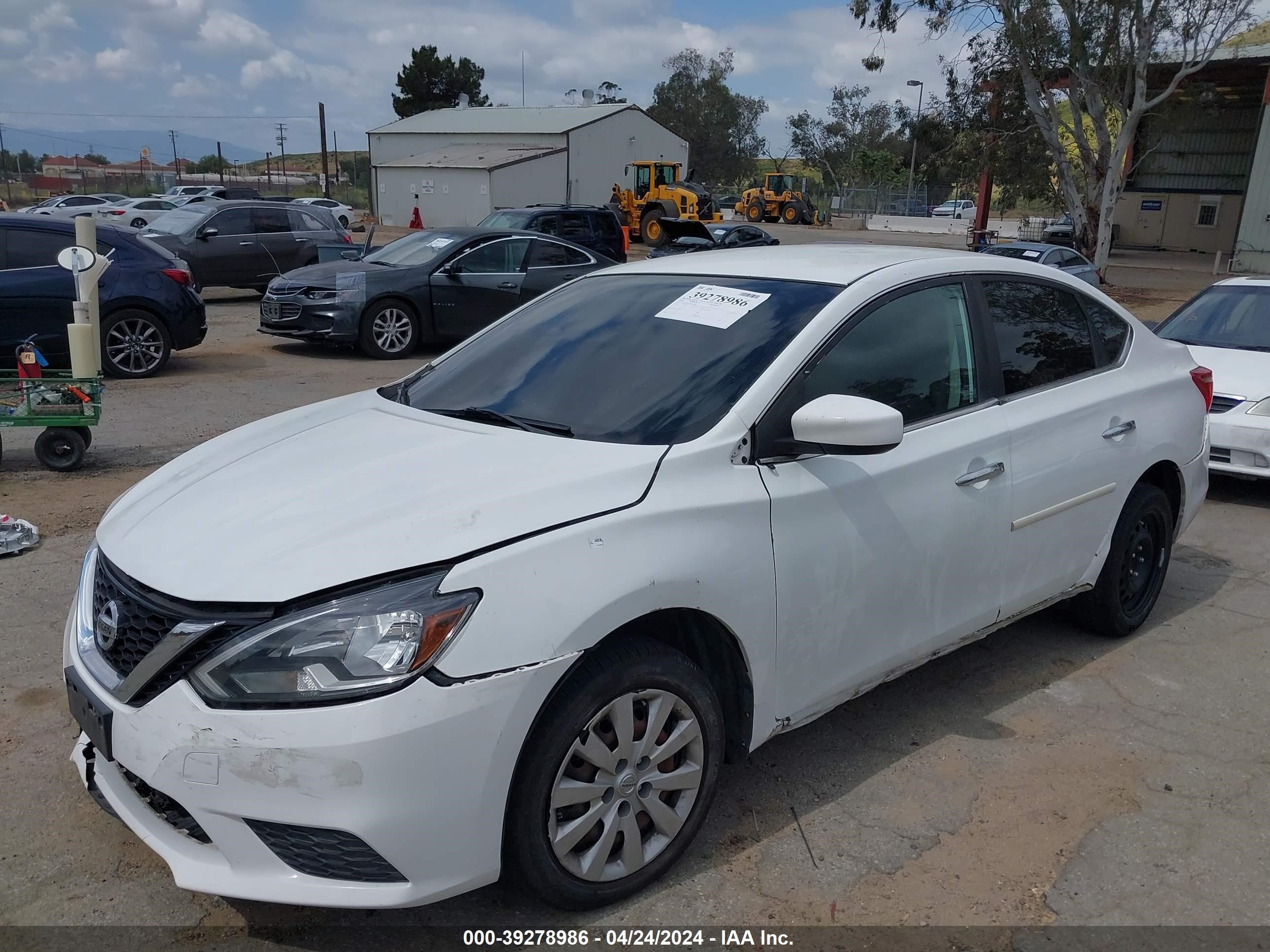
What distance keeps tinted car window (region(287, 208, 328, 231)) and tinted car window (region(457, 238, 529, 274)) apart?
5.86 metres

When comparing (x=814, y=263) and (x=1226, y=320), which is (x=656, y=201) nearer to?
(x=1226, y=320)

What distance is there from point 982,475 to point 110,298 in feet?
31.1

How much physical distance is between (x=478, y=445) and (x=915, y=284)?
1.69 metres

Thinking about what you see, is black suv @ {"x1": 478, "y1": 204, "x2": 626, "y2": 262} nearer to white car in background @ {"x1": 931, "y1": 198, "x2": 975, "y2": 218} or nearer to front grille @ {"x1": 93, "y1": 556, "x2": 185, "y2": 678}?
front grille @ {"x1": 93, "y1": 556, "x2": 185, "y2": 678}

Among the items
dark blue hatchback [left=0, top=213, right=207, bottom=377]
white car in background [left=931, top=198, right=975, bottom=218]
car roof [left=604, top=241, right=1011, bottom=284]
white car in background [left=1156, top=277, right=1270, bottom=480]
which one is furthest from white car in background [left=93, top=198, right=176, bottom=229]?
white car in background [left=931, top=198, right=975, bottom=218]

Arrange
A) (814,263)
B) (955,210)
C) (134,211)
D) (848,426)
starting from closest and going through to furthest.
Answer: (848,426), (814,263), (134,211), (955,210)

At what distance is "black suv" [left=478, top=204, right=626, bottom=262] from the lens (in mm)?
16344

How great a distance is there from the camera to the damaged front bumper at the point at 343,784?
7.60 feet

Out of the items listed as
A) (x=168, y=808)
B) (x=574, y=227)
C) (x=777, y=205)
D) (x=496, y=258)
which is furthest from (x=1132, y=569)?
(x=777, y=205)

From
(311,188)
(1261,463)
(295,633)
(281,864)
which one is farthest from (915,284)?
(311,188)

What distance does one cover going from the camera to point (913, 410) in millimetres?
3574

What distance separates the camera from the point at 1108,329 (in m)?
4.60

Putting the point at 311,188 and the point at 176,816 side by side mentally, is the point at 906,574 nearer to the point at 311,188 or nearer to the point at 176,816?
the point at 176,816

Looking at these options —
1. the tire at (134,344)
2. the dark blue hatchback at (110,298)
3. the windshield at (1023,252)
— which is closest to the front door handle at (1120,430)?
the dark blue hatchback at (110,298)
